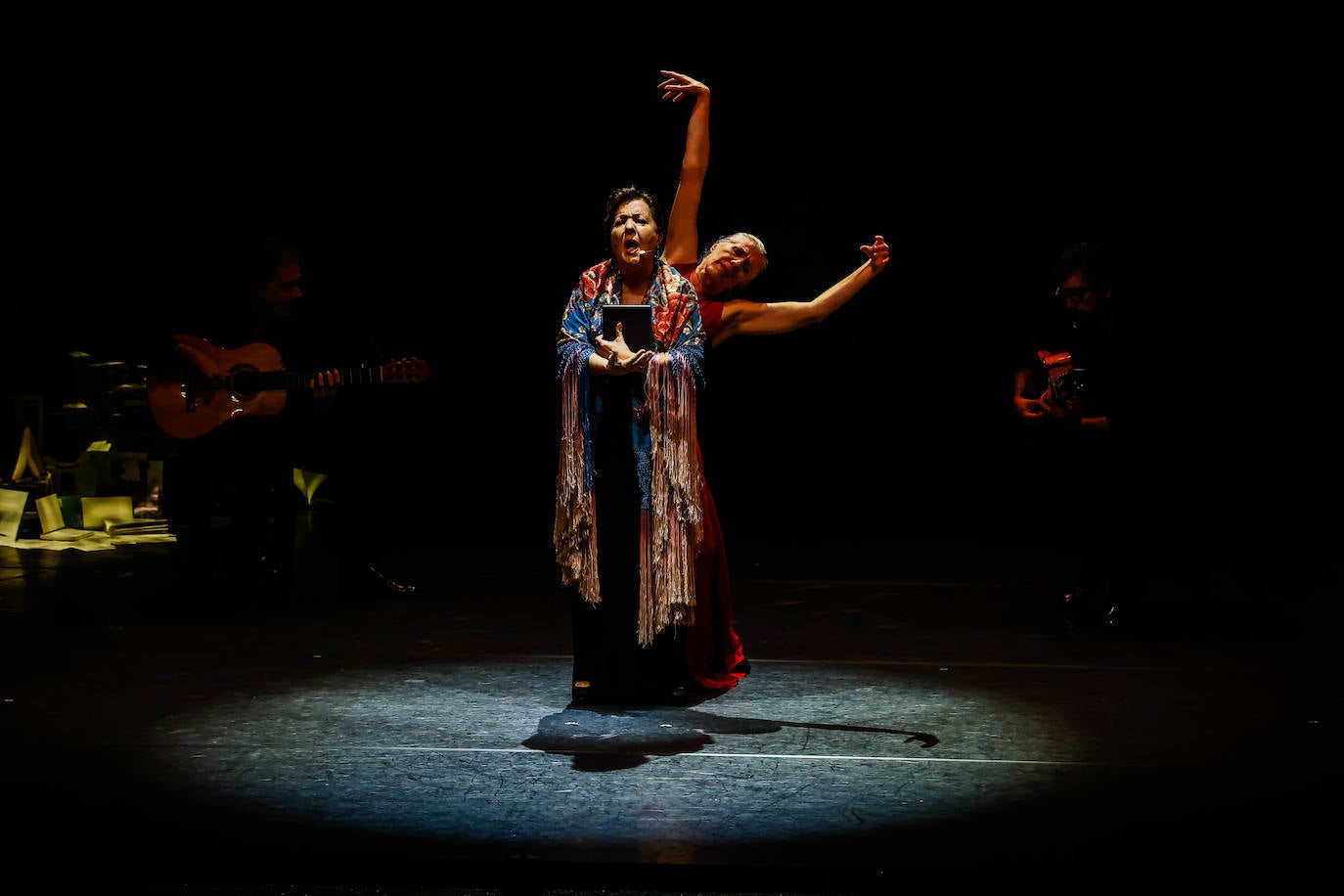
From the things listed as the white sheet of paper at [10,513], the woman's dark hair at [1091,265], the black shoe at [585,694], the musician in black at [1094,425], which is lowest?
the black shoe at [585,694]

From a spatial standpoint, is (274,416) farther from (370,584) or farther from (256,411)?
(370,584)

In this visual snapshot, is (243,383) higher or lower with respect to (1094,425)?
higher

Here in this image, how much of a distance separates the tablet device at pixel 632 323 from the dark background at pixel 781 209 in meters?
2.83

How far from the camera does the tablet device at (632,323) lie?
357cm

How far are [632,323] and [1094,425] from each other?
7.25 feet

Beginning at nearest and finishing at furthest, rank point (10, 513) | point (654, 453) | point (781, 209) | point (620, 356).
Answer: point (620, 356) → point (654, 453) → point (10, 513) → point (781, 209)

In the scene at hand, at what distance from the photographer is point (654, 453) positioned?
3.67m

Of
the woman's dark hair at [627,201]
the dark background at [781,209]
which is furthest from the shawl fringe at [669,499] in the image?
the dark background at [781,209]

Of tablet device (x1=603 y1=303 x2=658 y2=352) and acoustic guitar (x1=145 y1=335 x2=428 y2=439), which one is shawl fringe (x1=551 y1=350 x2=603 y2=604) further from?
acoustic guitar (x1=145 y1=335 x2=428 y2=439)

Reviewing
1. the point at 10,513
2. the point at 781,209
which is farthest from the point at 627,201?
the point at 10,513

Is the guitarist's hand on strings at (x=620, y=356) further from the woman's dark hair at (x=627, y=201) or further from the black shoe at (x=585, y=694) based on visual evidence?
the black shoe at (x=585, y=694)

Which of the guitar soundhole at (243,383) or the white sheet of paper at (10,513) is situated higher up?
the guitar soundhole at (243,383)

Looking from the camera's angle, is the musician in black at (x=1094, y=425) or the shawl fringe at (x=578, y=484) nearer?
the shawl fringe at (x=578, y=484)

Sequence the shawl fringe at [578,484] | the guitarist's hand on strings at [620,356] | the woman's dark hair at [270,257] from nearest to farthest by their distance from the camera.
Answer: the guitarist's hand on strings at [620,356] → the shawl fringe at [578,484] → the woman's dark hair at [270,257]
